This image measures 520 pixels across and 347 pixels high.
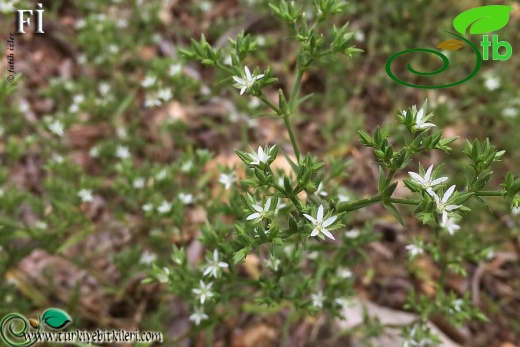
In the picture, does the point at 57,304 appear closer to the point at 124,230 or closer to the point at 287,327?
the point at 124,230

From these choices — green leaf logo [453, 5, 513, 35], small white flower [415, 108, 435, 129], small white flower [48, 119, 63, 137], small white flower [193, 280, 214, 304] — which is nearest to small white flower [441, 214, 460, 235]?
Result: small white flower [415, 108, 435, 129]

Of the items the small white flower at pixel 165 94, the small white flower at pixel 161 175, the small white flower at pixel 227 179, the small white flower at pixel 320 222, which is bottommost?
the small white flower at pixel 161 175

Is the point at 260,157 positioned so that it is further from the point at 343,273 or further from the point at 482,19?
the point at 482,19

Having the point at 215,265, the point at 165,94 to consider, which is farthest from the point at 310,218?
the point at 165,94

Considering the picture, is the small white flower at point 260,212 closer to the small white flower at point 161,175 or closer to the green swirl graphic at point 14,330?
the small white flower at point 161,175

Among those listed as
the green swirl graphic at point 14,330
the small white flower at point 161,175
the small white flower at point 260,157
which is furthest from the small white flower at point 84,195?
the small white flower at point 260,157

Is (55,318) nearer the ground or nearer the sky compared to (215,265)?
nearer the ground

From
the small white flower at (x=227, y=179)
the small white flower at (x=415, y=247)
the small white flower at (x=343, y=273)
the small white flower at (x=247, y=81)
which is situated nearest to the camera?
the small white flower at (x=247, y=81)

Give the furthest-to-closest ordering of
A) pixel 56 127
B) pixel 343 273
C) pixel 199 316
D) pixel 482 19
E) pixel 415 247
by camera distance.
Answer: pixel 482 19, pixel 56 127, pixel 343 273, pixel 415 247, pixel 199 316
